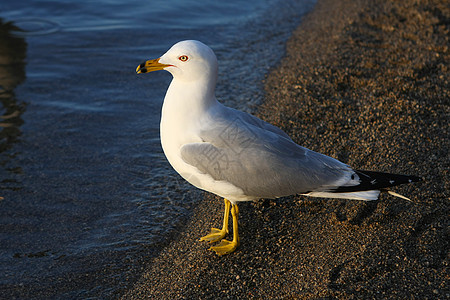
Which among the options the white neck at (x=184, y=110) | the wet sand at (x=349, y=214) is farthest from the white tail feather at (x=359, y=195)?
the white neck at (x=184, y=110)

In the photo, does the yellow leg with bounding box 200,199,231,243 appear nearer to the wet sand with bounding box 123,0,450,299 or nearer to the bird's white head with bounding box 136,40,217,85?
the wet sand with bounding box 123,0,450,299

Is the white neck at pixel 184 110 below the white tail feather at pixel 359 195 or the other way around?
the other way around

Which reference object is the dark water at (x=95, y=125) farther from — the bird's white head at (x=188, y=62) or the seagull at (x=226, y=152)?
the bird's white head at (x=188, y=62)

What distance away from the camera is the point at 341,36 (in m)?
8.10

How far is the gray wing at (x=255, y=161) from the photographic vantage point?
3.62 meters

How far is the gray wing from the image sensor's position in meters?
3.62

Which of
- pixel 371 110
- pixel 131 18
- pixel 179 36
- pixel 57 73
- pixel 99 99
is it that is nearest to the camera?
pixel 371 110

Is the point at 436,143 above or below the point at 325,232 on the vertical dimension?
above

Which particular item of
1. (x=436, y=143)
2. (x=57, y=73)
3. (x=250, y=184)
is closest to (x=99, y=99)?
(x=57, y=73)

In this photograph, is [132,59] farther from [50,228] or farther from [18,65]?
[50,228]

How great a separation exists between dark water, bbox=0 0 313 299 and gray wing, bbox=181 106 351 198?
3.90 ft

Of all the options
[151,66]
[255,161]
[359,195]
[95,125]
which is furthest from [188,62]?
[95,125]

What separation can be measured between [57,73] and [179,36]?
8.04 ft

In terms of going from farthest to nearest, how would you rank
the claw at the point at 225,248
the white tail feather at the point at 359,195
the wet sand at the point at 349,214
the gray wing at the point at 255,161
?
the claw at the point at 225,248
the white tail feather at the point at 359,195
the gray wing at the point at 255,161
the wet sand at the point at 349,214
